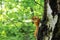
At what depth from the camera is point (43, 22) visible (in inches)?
82.1

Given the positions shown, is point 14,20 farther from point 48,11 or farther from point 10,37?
point 48,11

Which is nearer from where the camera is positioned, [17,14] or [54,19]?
[54,19]

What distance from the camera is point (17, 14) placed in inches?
270

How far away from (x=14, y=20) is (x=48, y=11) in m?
5.04

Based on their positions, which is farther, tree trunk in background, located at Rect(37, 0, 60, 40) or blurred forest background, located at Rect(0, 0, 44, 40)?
blurred forest background, located at Rect(0, 0, 44, 40)

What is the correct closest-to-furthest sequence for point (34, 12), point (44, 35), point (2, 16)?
point (44, 35)
point (34, 12)
point (2, 16)

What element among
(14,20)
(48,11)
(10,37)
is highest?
(48,11)

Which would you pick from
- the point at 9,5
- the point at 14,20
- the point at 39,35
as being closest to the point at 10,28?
the point at 14,20

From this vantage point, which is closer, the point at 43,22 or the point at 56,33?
the point at 56,33

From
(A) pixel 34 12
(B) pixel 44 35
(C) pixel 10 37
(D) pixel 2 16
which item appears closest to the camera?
(B) pixel 44 35

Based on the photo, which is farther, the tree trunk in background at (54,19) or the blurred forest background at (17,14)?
the blurred forest background at (17,14)

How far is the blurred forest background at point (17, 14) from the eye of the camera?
6.48 meters

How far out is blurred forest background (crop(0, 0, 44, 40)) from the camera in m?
6.48

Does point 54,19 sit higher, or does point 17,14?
point 54,19
